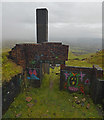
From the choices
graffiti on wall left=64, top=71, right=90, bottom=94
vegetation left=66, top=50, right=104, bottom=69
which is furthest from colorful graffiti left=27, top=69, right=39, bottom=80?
vegetation left=66, top=50, right=104, bottom=69

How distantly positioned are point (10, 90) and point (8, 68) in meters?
1.82

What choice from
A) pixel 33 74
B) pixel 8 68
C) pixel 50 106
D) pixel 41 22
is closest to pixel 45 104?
pixel 50 106

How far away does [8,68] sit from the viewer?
743cm

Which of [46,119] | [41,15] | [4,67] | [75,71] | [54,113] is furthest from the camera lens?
[41,15]

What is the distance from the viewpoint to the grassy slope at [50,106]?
6035 mm

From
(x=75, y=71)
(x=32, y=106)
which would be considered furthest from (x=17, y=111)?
(x=75, y=71)

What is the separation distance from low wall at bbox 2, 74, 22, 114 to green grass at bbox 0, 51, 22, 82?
0.32 meters

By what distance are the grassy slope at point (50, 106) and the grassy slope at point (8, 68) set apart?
81.4 inches

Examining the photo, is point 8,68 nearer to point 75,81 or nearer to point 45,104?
point 45,104

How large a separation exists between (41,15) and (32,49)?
6165mm

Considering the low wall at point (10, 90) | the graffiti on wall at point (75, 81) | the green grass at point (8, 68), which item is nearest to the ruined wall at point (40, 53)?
the green grass at point (8, 68)

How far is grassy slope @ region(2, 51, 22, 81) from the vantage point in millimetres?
6501

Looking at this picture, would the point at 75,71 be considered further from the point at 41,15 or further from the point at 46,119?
the point at 41,15

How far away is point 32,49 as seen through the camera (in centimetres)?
862
